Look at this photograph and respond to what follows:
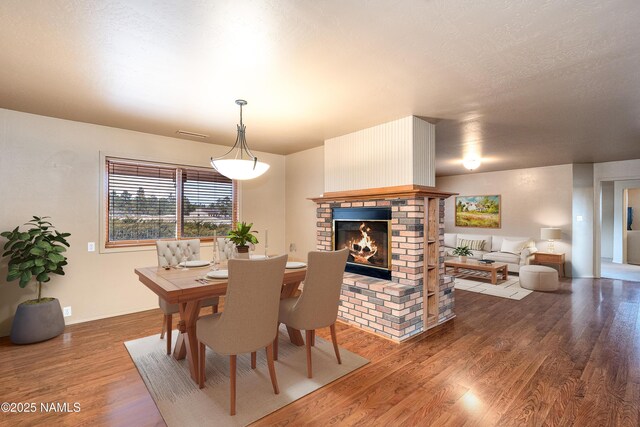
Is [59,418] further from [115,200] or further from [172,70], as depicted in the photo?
[115,200]

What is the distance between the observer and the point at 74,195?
365 cm

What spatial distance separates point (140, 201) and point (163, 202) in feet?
0.93

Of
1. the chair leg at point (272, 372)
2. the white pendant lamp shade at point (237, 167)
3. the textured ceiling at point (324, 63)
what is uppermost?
the textured ceiling at point (324, 63)

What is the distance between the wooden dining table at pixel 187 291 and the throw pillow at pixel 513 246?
5.85 m

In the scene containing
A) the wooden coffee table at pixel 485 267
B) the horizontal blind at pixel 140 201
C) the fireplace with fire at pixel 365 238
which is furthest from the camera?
the wooden coffee table at pixel 485 267

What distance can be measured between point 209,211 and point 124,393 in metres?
2.89

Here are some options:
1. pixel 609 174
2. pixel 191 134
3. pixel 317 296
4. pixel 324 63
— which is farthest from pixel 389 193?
pixel 609 174

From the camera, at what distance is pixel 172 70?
7.60 feet

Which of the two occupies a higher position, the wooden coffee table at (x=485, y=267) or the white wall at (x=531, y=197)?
the white wall at (x=531, y=197)

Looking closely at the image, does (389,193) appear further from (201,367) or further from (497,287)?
(497,287)

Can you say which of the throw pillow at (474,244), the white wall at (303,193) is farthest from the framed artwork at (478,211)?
the white wall at (303,193)

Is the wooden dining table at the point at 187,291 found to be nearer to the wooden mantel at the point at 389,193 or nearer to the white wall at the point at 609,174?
the wooden mantel at the point at 389,193

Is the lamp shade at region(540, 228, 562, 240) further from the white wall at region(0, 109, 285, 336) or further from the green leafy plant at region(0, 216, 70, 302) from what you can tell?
the green leafy plant at region(0, 216, 70, 302)

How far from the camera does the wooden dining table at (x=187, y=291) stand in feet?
6.95
